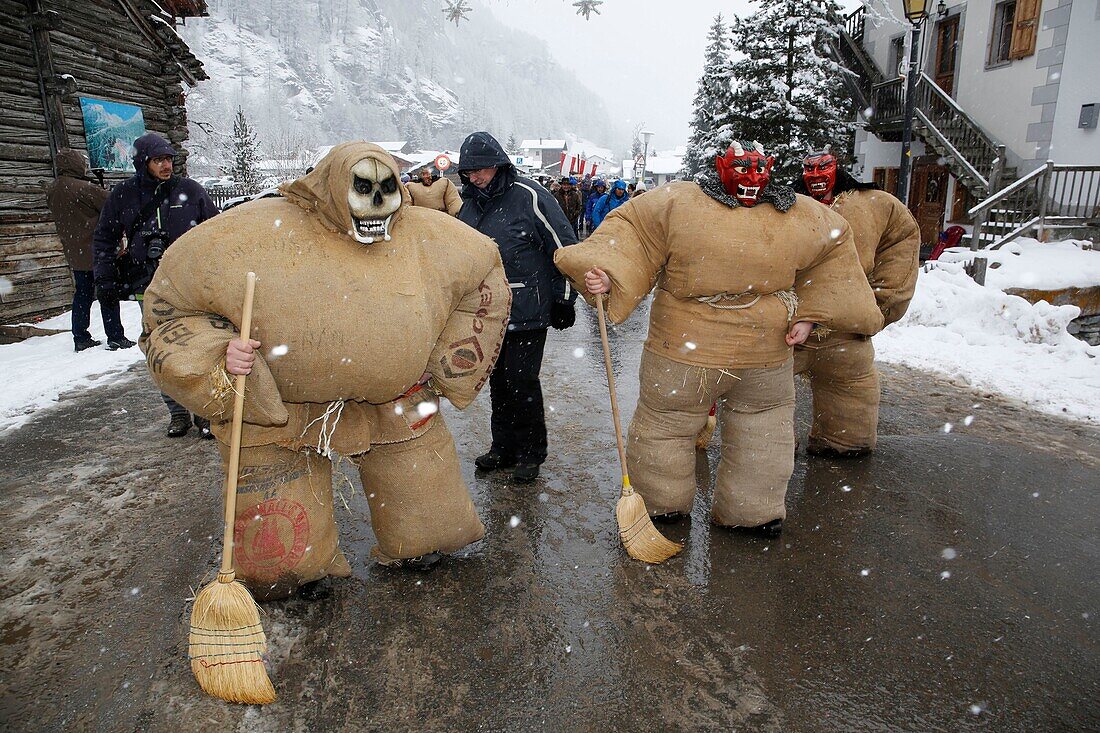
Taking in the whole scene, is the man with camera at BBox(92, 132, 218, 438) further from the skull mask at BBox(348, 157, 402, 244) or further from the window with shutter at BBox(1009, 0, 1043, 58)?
the window with shutter at BBox(1009, 0, 1043, 58)

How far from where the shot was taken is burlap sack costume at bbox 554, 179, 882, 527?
298cm

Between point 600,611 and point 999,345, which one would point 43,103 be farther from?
point 999,345

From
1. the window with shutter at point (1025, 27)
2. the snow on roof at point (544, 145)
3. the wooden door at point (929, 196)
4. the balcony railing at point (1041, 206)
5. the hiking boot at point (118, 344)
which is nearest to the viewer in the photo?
the hiking boot at point (118, 344)

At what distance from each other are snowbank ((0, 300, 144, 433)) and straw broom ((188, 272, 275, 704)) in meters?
3.45

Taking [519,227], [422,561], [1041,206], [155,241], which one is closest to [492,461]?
Result: [422,561]

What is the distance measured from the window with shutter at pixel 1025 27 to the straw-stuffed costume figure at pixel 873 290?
1145cm

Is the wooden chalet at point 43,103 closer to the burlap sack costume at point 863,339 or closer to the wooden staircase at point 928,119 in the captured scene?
the burlap sack costume at point 863,339

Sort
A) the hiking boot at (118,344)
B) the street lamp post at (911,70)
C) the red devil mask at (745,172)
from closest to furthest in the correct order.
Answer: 1. the red devil mask at (745,172)
2. the hiking boot at (118,344)
3. the street lamp post at (911,70)

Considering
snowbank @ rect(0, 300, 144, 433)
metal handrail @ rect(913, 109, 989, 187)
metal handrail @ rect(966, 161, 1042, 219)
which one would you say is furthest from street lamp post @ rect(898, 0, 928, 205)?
snowbank @ rect(0, 300, 144, 433)

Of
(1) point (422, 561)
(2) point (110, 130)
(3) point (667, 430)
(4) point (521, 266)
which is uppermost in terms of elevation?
(2) point (110, 130)

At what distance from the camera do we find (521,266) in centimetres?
372

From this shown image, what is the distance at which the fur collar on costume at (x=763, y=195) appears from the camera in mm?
2990

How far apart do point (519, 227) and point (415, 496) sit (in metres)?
1.63

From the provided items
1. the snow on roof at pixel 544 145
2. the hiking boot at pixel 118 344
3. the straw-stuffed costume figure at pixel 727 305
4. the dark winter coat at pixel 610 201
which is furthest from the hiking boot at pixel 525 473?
the snow on roof at pixel 544 145
